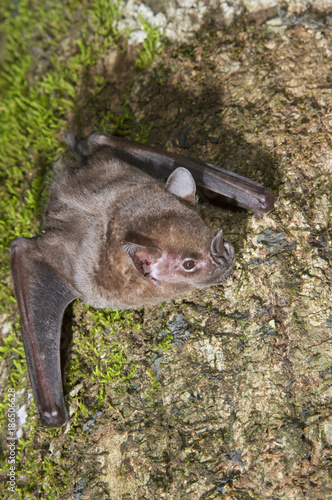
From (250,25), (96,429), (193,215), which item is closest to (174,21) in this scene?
(250,25)

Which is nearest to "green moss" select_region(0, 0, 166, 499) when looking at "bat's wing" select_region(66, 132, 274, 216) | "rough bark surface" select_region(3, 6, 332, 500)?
"rough bark surface" select_region(3, 6, 332, 500)

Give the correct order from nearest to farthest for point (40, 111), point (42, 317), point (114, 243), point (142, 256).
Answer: point (142, 256) < point (114, 243) < point (42, 317) < point (40, 111)

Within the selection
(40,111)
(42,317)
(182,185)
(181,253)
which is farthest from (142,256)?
(40,111)

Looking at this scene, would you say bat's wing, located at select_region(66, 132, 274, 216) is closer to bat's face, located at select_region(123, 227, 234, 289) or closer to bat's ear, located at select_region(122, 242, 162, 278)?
bat's face, located at select_region(123, 227, 234, 289)

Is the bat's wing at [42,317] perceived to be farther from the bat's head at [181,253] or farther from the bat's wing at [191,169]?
the bat's wing at [191,169]

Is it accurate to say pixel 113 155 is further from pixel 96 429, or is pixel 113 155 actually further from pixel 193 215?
pixel 96 429

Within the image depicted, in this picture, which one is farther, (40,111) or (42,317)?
(40,111)

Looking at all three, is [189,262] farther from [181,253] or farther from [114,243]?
[114,243]
